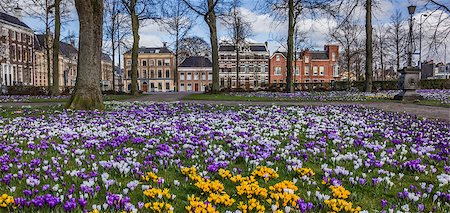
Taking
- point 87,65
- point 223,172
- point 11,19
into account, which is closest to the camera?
point 223,172

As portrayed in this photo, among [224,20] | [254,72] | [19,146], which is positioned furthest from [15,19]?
[19,146]

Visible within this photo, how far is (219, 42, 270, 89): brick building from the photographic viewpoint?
9062 centimetres

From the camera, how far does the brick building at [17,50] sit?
6856cm

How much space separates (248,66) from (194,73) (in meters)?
15.1

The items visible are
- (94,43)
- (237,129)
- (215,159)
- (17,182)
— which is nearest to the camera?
(17,182)

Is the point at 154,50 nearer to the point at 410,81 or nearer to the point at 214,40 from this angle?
the point at 214,40

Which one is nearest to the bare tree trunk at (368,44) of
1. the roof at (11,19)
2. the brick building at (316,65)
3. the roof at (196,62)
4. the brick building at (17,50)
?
the brick building at (17,50)

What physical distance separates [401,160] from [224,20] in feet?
84.0

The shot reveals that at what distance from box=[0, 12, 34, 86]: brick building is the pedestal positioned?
65.9 m

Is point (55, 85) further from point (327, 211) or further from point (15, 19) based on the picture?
point (15, 19)

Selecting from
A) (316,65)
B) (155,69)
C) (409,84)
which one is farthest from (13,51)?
(409,84)

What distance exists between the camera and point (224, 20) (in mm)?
29516

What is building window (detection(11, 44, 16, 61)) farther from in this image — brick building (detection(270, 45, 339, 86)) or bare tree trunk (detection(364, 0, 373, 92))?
bare tree trunk (detection(364, 0, 373, 92))

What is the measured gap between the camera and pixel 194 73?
319 ft
